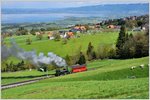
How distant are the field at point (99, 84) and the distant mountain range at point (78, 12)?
42.7 inches

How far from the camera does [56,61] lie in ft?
34.3

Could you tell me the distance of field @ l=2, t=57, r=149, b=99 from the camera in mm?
9789

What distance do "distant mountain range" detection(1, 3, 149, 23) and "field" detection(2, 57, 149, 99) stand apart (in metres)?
1.09

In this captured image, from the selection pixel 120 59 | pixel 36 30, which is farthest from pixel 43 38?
pixel 120 59

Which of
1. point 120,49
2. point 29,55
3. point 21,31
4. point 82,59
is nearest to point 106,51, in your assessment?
point 120,49

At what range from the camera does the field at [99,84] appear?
32.1ft

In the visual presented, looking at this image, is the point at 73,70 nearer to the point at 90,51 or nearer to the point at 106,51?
the point at 90,51

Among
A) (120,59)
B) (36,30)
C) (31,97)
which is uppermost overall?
(36,30)

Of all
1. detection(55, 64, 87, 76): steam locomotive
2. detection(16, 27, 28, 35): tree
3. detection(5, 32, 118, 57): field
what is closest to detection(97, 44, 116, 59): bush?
detection(5, 32, 118, 57): field

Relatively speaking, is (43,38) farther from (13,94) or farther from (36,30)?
(13,94)

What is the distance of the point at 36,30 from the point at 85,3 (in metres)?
1.24

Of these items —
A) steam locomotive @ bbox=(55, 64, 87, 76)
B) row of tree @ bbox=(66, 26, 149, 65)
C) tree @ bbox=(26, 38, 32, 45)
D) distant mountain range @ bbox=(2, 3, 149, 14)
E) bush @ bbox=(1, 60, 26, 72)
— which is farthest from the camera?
steam locomotive @ bbox=(55, 64, 87, 76)

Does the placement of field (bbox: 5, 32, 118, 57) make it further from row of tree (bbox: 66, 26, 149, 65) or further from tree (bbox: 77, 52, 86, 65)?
tree (bbox: 77, 52, 86, 65)

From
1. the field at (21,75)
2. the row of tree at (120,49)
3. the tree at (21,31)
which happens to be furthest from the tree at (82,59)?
the tree at (21,31)
